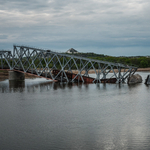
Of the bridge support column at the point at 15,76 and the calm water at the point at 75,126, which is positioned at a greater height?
the bridge support column at the point at 15,76

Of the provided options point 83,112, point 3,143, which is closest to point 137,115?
point 83,112

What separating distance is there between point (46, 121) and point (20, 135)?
16.8 ft

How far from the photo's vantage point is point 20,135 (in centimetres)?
2336

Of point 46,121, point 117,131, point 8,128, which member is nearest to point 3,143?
point 8,128

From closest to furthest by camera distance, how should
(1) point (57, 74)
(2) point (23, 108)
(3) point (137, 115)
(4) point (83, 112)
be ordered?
1. (3) point (137, 115)
2. (4) point (83, 112)
3. (2) point (23, 108)
4. (1) point (57, 74)

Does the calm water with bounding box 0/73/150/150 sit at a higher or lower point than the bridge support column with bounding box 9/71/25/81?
lower

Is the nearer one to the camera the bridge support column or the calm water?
the calm water

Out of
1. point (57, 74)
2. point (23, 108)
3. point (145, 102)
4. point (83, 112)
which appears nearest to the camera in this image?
point (83, 112)

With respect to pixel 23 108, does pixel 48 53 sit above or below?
above

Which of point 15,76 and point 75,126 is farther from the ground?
point 15,76

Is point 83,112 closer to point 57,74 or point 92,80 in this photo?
point 92,80

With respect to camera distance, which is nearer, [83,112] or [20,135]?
[20,135]

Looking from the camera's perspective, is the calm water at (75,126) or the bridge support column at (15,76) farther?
the bridge support column at (15,76)

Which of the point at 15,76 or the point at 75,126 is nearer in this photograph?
the point at 75,126
